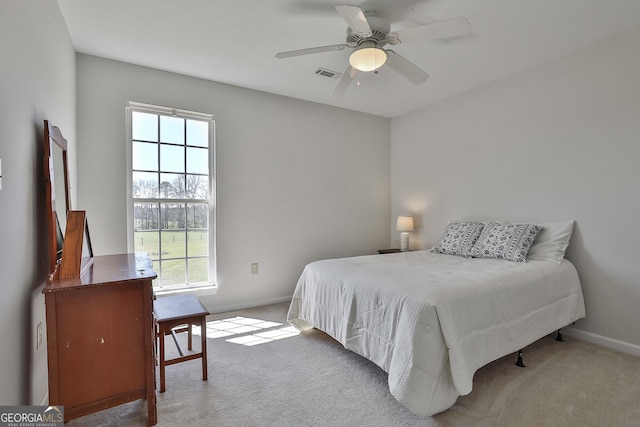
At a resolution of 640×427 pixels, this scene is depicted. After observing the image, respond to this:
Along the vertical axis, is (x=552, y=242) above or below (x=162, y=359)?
above

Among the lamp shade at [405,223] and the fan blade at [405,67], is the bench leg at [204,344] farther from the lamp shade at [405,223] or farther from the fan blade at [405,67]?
the lamp shade at [405,223]

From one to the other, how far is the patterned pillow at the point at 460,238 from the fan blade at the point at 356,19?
2226mm

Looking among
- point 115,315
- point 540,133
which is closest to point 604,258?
point 540,133

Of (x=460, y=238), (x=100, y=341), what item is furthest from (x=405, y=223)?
(x=100, y=341)

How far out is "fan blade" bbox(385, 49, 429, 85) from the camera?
7.57 feet

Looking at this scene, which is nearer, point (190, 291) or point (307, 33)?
point (307, 33)

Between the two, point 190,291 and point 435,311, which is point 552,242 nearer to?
point 435,311

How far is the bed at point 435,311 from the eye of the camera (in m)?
1.74

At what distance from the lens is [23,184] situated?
1.48m

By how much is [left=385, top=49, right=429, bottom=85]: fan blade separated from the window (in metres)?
2.03

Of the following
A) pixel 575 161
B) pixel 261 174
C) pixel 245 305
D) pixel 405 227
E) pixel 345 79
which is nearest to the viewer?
pixel 345 79

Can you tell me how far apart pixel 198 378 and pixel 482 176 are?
134 inches

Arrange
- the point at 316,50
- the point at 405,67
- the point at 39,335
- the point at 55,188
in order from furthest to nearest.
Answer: the point at 405,67, the point at 316,50, the point at 55,188, the point at 39,335

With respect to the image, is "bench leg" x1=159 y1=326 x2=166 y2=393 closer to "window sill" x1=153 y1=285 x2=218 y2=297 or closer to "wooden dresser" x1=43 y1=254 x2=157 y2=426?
"wooden dresser" x1=43 y1=254 x2=157 y2=426
